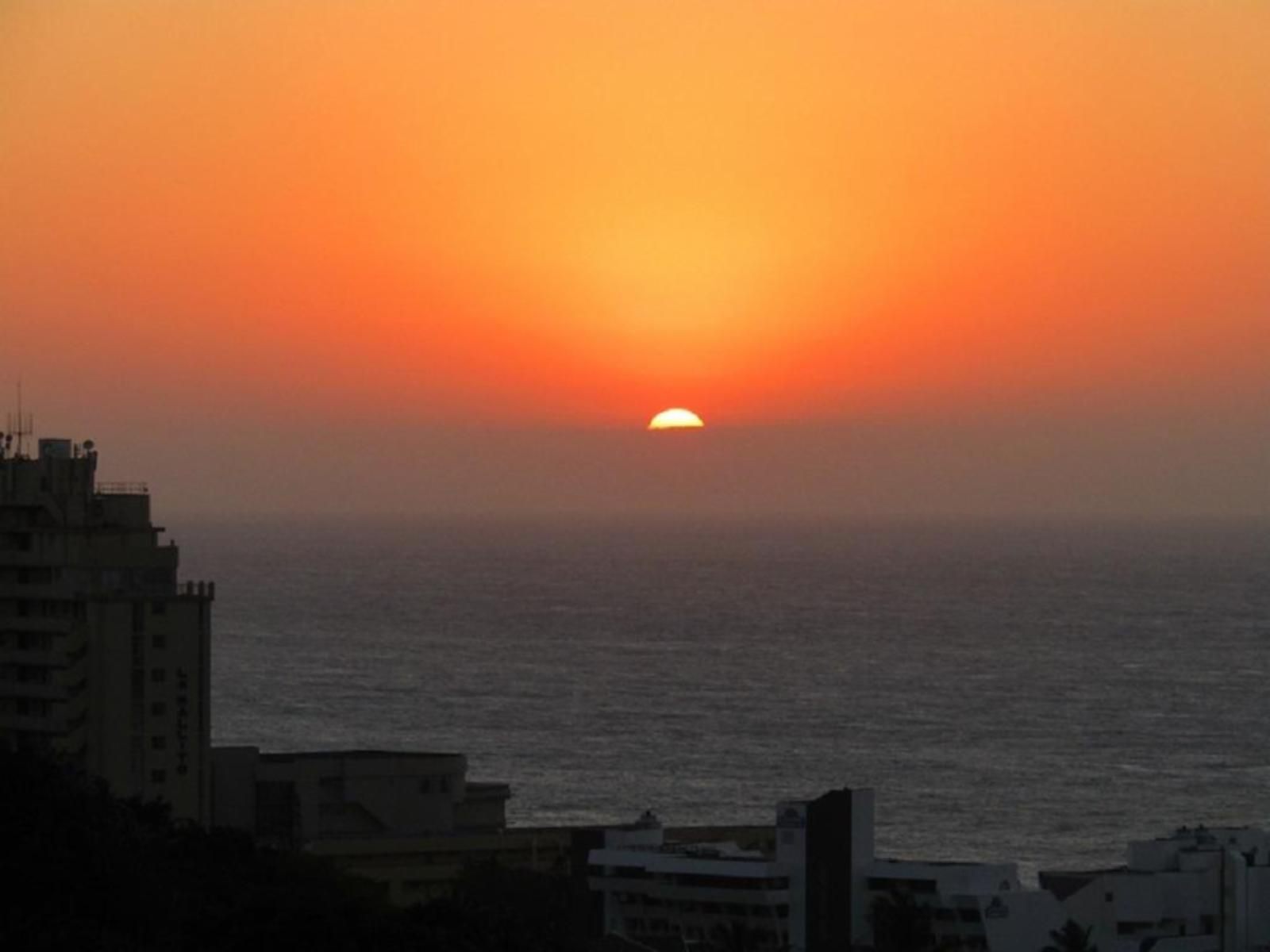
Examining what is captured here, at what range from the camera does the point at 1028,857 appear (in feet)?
241

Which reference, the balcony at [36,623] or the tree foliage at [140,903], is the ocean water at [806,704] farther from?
the tree foliage at [140,903]

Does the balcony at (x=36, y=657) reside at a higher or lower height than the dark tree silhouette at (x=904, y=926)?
higher

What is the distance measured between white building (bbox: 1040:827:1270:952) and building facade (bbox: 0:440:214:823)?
15499mm

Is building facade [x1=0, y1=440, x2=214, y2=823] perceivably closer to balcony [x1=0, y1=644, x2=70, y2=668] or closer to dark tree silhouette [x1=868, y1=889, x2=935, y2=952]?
balcony [x1=0, y1=644, x2=70, y2=668]

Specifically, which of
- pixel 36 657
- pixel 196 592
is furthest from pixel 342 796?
pixel 36 657

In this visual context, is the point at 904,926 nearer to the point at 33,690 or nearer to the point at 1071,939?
the point at 1071,939

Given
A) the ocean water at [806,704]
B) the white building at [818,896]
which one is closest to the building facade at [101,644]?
the white building at [818,896]

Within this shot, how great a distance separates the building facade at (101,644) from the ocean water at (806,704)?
21.8 metres

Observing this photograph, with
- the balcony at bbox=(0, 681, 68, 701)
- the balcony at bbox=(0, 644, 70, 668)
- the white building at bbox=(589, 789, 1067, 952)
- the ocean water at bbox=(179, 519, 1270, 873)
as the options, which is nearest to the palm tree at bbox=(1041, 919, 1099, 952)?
the white building at bbox=(589, 789, 1067, 952)

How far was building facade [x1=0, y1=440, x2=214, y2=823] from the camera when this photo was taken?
2226 inches

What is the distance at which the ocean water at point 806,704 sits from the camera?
83.2m

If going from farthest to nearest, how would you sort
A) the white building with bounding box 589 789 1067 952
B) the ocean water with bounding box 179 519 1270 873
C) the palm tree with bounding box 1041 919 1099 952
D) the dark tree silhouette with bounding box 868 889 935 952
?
the ocean water with bounding box 179 519 1270 873 → the white building with bounding box 589 789 1067 952 → the dark tree silhouette with bounding box 868 889 935 952 → the palm tree with bounding box 1041 919 1099 952

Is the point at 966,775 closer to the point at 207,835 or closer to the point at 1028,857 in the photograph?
the point at 1028,857

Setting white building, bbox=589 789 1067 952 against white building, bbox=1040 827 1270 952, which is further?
white building, bbox=1040 827 1270 952
